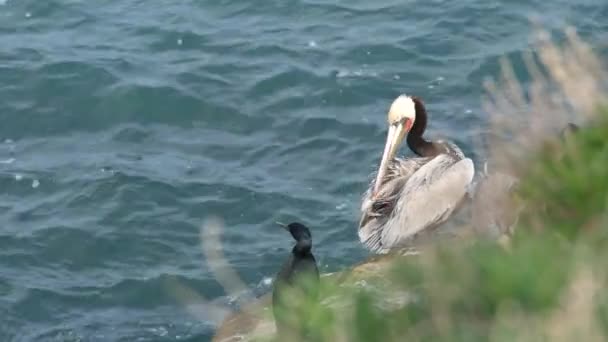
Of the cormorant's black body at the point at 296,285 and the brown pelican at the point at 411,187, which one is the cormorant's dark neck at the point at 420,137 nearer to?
the brown pelican at the point at 411,187

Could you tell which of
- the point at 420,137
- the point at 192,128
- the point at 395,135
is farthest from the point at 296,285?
the point at 192,128

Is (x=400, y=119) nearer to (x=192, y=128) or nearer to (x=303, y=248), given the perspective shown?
(x=303, y=248)

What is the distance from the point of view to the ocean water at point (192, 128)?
10.2 meters

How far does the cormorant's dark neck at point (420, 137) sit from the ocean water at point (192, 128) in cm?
129

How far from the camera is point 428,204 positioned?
870 centimetres

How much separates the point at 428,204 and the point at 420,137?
0.90 metres

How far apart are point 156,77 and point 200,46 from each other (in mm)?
868

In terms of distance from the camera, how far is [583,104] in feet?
17.6

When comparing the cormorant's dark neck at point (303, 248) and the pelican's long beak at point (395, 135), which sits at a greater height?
the cormorant's dark neck at point (303, 248)

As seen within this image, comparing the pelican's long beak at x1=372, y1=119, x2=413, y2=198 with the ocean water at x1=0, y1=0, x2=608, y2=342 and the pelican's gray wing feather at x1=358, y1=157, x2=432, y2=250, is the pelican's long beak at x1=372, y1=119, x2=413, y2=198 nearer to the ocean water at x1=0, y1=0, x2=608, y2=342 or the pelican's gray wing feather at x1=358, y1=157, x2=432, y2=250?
the pelican's gray wing feather at x1=358, y1=157, x2=432, y2=250

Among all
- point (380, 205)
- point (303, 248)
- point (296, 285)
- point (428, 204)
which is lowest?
point (380, 205)

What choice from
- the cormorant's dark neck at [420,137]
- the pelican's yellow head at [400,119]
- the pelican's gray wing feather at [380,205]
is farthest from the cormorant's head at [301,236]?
the cormorant's dark neck at [420,137]

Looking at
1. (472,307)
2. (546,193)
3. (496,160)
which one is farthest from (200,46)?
(472,307)

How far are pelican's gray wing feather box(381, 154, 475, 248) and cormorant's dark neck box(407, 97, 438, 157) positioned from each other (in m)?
0.60
